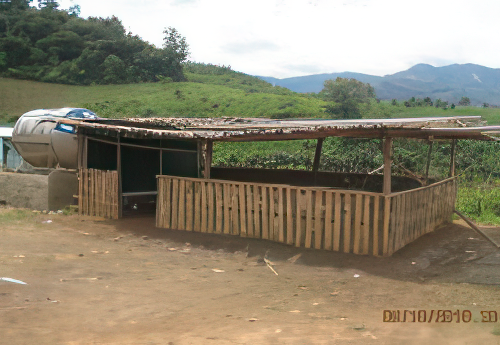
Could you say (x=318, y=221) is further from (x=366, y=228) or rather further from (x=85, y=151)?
(x=85, y=151)

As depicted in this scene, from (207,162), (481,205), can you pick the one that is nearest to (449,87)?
(481,205)

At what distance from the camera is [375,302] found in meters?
5.33

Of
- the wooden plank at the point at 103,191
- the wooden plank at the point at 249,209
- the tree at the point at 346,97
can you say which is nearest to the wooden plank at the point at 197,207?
the wooden plank at the point at 249,209

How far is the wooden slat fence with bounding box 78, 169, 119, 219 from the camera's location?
37.6 ft

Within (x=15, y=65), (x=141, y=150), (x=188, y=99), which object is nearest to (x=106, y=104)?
(x=188, y=99)

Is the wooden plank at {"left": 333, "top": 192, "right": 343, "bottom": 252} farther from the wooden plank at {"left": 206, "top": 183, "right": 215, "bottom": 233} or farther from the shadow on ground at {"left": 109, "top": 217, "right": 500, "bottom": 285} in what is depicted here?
the wooden plank at {"left": 206, "top": 183, "right": 215, "bottom": 233}

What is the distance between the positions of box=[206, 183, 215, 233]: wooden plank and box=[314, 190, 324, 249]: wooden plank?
7.33 ft

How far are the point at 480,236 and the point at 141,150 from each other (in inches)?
331

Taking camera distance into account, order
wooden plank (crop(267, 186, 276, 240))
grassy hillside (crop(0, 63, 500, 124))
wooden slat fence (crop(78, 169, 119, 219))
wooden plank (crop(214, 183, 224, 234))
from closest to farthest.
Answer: wooden plank (crop(267, 186, 276, 240))
wooden plank (crop(214, 183, 224, 234))
wooden slat fence (crop(78, 169, 119, 219))
grassy hillside (crop(0, 63, 500, 124))

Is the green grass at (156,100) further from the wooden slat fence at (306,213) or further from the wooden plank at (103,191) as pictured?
the wooden slat fence at (306,213)

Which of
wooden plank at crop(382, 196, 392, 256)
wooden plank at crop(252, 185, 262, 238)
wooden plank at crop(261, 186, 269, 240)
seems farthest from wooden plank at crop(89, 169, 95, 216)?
wooden plank at crop(382, 196, 392, 256)

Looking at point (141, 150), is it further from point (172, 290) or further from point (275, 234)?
point (172, 290)
